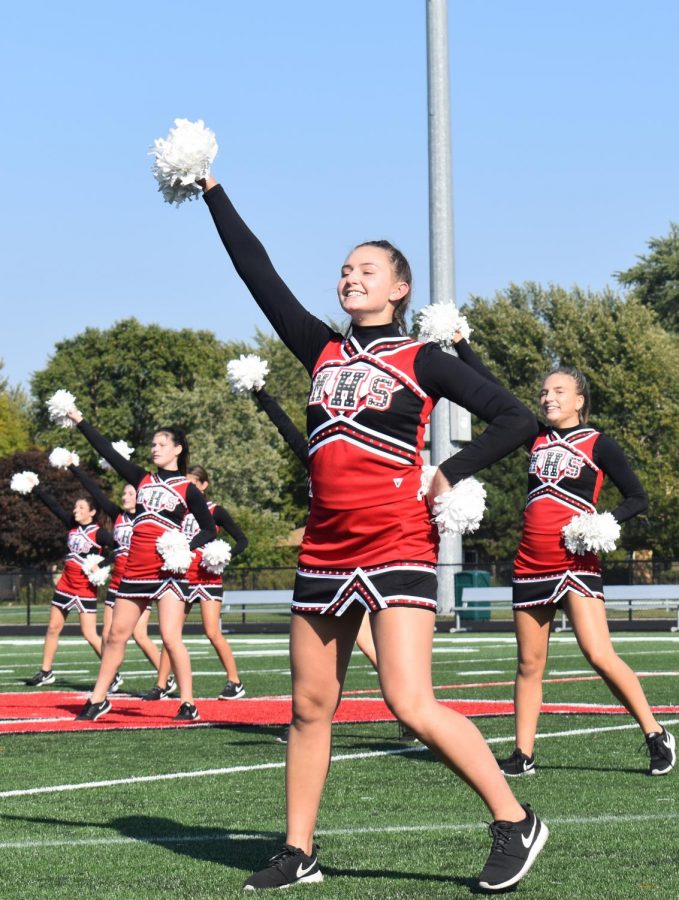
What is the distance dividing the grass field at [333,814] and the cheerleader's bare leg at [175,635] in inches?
21.6

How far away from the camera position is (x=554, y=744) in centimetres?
855

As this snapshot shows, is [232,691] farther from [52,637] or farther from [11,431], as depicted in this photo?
[11,431]

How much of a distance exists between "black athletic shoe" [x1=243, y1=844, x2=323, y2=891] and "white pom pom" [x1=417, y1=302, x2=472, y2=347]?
2.25m

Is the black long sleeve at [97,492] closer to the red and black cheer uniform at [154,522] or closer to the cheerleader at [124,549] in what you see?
the cheerleader at [124,549]

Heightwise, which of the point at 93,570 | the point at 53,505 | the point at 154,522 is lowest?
the point at 93,570

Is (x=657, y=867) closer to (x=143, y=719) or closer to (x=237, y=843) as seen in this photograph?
(x=237, y=843)

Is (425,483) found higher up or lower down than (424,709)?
higher up

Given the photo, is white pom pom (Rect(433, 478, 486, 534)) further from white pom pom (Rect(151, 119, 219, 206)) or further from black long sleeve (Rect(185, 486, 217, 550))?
black long sleeve (Rect(185, 486, 217, 550))

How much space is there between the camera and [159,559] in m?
10.5

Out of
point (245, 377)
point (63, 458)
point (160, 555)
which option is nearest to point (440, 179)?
point (63, 458)

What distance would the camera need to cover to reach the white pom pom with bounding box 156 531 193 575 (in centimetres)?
1023

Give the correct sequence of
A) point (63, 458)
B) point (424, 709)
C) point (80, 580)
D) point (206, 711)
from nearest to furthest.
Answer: point (424, 709) < point (206, 711) < point (63, 458) < point (80, 580)

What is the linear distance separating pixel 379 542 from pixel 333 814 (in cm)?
191

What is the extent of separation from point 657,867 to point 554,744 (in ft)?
12.2
